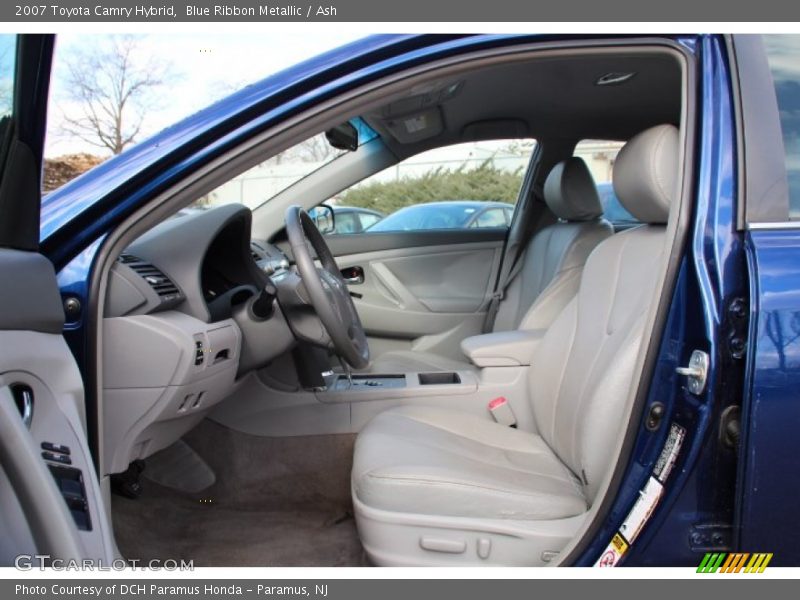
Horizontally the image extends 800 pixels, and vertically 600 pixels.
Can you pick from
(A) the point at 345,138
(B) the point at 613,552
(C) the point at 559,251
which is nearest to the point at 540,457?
(B) the point at 613,552

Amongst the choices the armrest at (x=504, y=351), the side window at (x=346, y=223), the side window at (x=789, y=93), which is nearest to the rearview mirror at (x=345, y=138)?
the side window at (x=346, y=223)

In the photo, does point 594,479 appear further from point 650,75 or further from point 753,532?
point 650,75

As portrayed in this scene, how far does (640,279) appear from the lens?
5.47 feet

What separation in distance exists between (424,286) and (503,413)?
136cm

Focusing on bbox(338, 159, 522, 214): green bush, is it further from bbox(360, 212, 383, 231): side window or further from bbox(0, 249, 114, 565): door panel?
bbox(0, 249, 114, 565): door panel

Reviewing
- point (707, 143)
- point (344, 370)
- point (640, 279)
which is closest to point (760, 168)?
point (707, 143)

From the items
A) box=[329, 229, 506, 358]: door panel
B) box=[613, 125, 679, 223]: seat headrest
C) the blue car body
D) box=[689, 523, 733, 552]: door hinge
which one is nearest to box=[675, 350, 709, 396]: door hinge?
the blue car body

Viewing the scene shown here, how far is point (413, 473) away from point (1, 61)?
3.83ft

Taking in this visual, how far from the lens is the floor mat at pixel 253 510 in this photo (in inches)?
73.7

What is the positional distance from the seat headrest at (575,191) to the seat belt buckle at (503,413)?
3.22 ft

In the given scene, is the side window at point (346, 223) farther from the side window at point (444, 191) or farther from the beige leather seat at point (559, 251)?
the beige leather seat at point (559, 251)

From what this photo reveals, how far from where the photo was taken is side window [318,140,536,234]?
3.22 m

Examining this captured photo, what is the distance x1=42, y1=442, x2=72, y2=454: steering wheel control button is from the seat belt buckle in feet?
4.55

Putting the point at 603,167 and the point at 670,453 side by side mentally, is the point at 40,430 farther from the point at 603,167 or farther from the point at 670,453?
the point at 603,167
